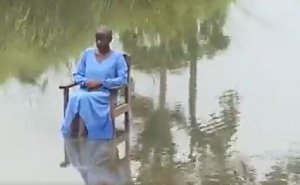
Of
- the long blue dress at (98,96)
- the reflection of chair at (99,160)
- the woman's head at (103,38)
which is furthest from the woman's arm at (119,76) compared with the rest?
the reflection of chair at (99,160)

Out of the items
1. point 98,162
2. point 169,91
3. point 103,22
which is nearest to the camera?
point 98,162

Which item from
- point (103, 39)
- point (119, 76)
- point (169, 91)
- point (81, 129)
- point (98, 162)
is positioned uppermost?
point (103, 39)

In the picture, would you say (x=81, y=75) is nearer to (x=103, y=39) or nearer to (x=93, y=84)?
(x=93, y=84)

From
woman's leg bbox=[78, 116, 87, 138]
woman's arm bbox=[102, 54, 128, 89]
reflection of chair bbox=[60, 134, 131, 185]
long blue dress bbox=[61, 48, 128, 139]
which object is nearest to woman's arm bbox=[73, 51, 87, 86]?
long blue dress bbox=[61, 48, 128, 139]

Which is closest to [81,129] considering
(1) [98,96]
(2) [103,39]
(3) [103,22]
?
(1) [98,96]

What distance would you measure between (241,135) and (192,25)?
410cm

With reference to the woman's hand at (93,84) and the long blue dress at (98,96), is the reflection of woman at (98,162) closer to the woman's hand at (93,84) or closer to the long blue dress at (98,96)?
the long blue dress at (98,96)

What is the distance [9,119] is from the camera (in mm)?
6879

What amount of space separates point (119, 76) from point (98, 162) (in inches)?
31.7

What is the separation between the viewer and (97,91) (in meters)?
6.23

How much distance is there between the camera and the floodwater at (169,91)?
5645 mm

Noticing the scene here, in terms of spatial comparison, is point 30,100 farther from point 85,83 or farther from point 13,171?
point 13,171

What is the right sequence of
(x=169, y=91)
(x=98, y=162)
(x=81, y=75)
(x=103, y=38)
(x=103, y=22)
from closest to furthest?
(x=98, y=162)
(x=103, y=38)
(x=81, y=75)
(x=169, y=91)
(x=103, y=22)

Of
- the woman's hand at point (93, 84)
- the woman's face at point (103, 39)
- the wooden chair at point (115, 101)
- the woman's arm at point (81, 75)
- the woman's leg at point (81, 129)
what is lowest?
the woman's leg at point (81, 129)
